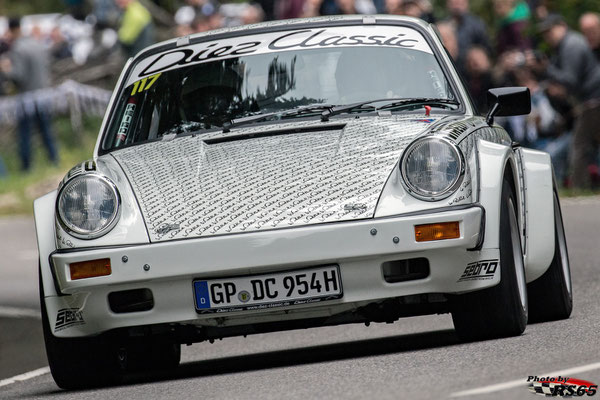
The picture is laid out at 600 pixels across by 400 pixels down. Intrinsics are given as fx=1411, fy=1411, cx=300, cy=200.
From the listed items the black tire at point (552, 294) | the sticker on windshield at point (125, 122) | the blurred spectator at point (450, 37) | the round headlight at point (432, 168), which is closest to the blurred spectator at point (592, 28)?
the blurred spectator at point (450, 37)

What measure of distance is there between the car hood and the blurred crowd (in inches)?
363

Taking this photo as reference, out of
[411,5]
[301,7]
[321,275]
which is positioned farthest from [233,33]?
[301,7]

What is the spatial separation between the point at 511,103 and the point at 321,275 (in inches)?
68.6

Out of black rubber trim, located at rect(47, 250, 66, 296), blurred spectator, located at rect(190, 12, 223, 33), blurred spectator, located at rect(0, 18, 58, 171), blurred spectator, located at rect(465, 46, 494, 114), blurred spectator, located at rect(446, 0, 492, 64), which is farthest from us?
blurred spectator, located at rect(0, 18, 58, 171)

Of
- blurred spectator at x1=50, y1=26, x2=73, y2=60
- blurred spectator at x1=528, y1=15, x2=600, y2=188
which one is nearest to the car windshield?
blurred spectator at x1=528, y1=15, x2=600, y2=188

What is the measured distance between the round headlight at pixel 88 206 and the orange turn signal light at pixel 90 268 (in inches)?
4.8

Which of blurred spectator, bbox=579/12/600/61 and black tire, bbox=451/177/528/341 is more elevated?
black tire, bbox=451/177/528/341

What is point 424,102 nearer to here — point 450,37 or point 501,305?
point 501,305

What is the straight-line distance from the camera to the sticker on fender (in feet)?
19.6

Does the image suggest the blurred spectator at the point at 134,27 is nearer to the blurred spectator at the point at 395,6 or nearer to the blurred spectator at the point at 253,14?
the blurred spectator at the point at 253,14

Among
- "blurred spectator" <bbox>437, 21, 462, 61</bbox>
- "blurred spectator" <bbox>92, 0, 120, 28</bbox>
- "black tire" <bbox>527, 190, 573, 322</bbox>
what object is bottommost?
"blurred spectator" <bbox>92, 0, 120, 28</bbox>

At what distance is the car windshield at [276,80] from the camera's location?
700cm

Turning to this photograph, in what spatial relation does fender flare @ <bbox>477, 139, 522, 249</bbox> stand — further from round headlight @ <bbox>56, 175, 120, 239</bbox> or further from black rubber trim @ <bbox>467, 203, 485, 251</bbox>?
round headlight @ <bbox>56, 175, 120, 239</bbox>

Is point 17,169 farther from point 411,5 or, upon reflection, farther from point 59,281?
point 59,281
